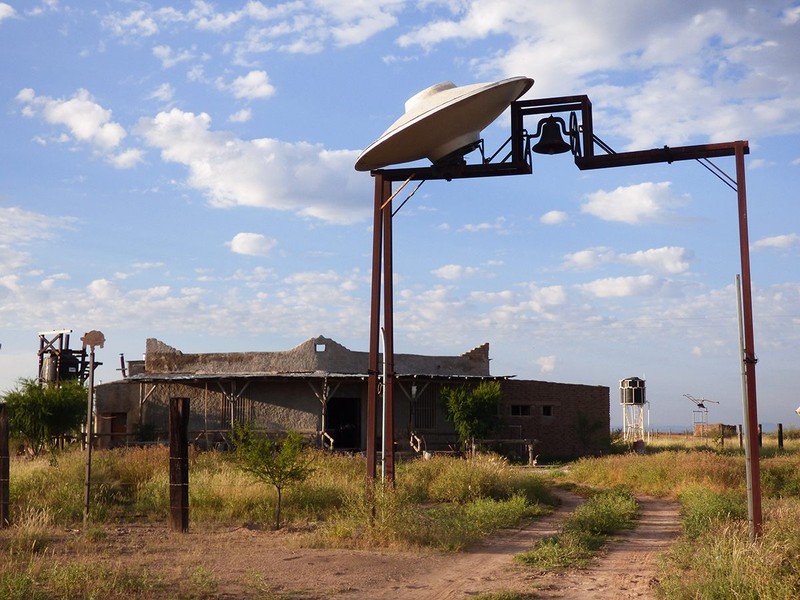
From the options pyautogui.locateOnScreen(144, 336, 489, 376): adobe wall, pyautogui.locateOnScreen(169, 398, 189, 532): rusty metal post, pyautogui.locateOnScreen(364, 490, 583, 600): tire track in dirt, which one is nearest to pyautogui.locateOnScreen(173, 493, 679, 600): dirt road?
pyautogui.locateOnScreen(364, 490, 583, 600): tire track in dirt

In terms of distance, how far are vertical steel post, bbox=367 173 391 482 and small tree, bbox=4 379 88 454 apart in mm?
17929

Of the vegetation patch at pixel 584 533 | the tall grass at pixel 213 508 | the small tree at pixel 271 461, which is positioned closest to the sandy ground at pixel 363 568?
the vegetation patch at pixel 584 533

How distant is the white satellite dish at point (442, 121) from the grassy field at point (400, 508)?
4871 mm

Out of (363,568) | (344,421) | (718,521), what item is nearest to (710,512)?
(718,521)

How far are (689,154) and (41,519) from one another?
1067 centimetres

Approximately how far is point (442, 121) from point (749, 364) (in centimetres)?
510

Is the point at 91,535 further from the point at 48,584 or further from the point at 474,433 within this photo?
the point at 474,433

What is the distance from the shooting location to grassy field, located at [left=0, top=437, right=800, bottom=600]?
853 cm

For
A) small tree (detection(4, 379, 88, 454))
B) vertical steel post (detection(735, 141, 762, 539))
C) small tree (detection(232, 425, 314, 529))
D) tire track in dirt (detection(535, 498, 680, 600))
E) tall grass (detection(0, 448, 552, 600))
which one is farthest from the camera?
small tree (detection(4, 379, 88, 454))

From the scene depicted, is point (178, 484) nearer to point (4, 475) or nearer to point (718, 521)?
point (4, 475)

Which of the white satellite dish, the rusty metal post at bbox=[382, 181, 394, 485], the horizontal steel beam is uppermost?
the white satellite dish

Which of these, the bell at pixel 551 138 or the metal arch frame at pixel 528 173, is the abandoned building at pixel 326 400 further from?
the bell at pixel 551 138

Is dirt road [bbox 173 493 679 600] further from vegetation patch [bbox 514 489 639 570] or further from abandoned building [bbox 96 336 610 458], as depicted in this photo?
abandoned building [bbox 96 336 610 458]

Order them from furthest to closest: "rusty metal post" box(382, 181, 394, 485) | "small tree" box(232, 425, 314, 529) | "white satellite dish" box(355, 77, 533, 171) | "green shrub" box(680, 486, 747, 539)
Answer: "small tree" box(232, 425, 314, 529) → "rusty metal post" box(382, 181, 394, 485) → "green shrub" box(680, 486, 747, 539) → "white satellite dish" box(355, 77, 533, 171)
